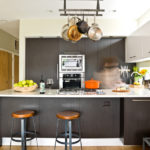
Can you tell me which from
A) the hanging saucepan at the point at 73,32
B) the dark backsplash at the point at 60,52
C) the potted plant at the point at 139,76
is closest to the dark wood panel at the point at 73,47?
the dark backsplash at the point at 60,52

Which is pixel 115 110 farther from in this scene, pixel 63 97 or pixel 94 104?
pixel 63 97

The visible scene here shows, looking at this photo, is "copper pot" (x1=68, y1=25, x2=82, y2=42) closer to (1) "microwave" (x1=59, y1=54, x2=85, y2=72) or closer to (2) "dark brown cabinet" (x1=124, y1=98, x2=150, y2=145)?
(2) "dark brown cabinet" (x1=124, y1=98, x2=150, y2=145)

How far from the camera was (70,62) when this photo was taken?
4102 millimetres

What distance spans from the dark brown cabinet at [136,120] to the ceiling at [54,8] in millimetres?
1954

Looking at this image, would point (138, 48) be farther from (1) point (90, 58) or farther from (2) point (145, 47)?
(1) point (90, 58)

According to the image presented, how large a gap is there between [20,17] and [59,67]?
1579 mm

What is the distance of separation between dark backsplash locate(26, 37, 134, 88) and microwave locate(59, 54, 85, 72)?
124mm

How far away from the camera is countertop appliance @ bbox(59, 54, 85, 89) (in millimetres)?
4094

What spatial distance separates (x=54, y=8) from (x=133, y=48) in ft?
6.32

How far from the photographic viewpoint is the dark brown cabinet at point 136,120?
2.48 m

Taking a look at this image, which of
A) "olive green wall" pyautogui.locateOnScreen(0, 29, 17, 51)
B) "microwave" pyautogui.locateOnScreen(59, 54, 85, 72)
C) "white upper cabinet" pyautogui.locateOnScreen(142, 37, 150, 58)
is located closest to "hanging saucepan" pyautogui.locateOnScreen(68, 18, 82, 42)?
"white upper cabinet" pyautogui.locateOnScreen(142, 37, 150, 58)

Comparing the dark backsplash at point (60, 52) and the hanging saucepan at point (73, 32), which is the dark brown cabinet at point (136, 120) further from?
the dark backsplash at point (60, 52)

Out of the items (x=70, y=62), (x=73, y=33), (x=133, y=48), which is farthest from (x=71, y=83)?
(x=73, y=33)

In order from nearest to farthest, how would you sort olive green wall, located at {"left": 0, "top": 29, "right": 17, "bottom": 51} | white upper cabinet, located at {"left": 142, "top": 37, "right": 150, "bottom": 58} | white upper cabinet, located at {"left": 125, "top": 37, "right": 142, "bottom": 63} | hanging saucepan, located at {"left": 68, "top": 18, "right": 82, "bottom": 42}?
hanging saucepan, located at {"left": 68, "top": 18, "right": 82, "bottom": 42} → white upper cabinet, located at {"left": 142, "top": 37, "right": 150, "bottom": 58} → white upper cabinet, located at {"left": 125, "top": 37, "right": 142, "bottom": 63} → olive green wall, located at {"left": 0, "top": 29, "right": 17, "bottom": 51}
